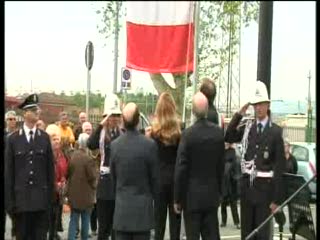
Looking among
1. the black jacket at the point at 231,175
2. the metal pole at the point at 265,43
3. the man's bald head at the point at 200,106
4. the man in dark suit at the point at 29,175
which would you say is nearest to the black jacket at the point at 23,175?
the man in dark suit at the point at 29,175

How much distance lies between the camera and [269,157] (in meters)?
7.57

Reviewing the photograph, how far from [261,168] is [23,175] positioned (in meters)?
2.47

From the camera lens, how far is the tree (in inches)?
396

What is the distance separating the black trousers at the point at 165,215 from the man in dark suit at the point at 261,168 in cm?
99

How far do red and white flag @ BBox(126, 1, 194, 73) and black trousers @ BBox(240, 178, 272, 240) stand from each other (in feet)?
7.04

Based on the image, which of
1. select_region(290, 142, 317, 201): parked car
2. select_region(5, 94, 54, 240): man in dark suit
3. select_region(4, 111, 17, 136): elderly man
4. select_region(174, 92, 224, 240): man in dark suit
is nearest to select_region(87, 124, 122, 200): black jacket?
select_region(5, 94, 54, 240): man in dark suit

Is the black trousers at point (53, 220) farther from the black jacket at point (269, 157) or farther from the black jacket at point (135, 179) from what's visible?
the black jacket at point (269, 157)

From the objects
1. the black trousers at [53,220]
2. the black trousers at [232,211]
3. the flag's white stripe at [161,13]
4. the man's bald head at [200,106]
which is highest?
the flag's white stripe at [161,13]

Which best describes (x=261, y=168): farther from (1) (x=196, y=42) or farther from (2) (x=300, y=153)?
(2) (x=300, y=153)

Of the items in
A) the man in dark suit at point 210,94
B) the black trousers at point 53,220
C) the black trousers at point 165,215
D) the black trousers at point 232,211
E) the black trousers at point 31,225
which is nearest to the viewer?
the black trousers at point 31,225

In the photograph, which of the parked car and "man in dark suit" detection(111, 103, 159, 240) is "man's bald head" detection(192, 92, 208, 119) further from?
the parked car

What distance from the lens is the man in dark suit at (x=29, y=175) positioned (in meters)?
7.61

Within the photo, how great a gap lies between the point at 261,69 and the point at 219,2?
4326mm

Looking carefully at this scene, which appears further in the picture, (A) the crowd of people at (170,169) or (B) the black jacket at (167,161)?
(B) the black jacket at (167,161)
